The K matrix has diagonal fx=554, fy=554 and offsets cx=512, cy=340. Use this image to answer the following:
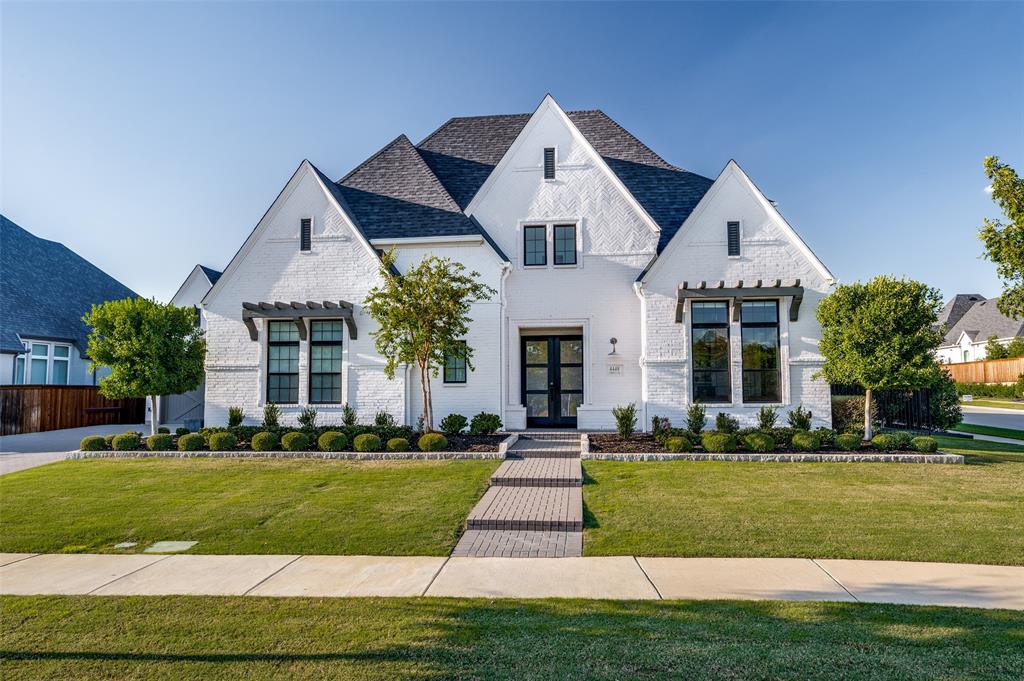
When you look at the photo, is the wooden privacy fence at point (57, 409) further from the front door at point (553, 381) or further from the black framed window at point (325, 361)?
the front door at point (553, 381)

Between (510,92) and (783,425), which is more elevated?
(510,92)

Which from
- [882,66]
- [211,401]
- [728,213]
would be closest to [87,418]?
[211,401]

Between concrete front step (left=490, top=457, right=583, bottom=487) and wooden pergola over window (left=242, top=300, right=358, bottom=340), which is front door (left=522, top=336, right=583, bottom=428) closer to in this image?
concrete front step (left=490, top=457, right=583, bottom=487)

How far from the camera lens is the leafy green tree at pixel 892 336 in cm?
1252

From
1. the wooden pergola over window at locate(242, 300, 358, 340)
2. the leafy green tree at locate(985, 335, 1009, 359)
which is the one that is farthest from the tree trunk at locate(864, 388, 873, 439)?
the leafy green tree at locate(985, 335, 1009, 359)

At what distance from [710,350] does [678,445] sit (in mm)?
4093

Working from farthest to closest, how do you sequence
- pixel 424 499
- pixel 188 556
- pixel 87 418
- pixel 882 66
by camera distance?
pixel 87 418, pixel 882 66, pixel 424 499, pixel 188 556

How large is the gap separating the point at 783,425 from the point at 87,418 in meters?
26.1

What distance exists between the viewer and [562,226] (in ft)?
56.4

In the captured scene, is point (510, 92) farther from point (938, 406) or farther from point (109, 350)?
point (938, 406)

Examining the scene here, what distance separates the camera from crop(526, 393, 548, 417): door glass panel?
17.0m

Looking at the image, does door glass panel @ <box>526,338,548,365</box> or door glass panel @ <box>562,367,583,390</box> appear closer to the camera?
door glass panel @ <box>562,367,583,390</box>

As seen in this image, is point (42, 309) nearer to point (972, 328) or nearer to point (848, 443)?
point (848, 443)

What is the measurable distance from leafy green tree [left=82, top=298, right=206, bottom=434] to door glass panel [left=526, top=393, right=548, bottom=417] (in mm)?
9677
